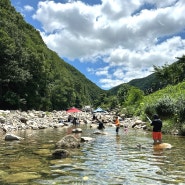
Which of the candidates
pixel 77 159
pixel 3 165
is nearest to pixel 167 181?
pixel 77 159

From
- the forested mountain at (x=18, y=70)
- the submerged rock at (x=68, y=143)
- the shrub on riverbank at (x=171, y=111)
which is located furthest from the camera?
the forested mountain at (x=18, y=70)

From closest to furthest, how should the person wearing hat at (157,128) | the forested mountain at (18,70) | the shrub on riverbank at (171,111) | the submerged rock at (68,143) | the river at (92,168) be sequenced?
the river at (92,168)
the submerged rock at (68,143)
the person wearing hat at (157,128)
the shrub on riverbank at (171,111)
the forested mountain at (18,70)

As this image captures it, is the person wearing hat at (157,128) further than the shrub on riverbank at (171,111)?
No

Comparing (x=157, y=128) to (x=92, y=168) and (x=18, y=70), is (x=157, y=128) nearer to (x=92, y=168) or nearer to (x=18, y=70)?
(x=92, y=168)

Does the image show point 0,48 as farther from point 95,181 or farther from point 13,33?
point 95,181

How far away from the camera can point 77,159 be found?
14.2 meters

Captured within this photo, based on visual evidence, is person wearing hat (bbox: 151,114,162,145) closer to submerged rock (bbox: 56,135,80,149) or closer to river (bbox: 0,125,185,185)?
river (bbox: 0,125,185,185)

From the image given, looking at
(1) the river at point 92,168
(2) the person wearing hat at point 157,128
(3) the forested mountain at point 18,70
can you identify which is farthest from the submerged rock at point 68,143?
(3) the forested mountain at point 18,70

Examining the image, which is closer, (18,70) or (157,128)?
(157,128)

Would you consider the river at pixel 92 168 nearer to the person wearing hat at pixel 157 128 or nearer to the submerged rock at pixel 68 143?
the submerged rock at pixel 68 143

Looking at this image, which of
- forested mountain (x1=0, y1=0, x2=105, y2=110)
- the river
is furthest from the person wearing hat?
forested mountain (x1=0, y1=0, x2=105, y2=110)

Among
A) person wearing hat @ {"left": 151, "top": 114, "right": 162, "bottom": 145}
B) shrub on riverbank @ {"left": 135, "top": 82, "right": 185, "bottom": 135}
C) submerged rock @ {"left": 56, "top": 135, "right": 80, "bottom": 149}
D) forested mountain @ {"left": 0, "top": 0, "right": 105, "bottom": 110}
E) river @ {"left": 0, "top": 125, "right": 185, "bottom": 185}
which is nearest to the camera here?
river @ {"left": 0, "top": 125, "right": 185, "bottom": 185}

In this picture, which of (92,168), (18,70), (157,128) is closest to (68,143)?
(92,168)

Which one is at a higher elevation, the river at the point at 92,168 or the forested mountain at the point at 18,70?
the forested mountain at the point at 18,70
